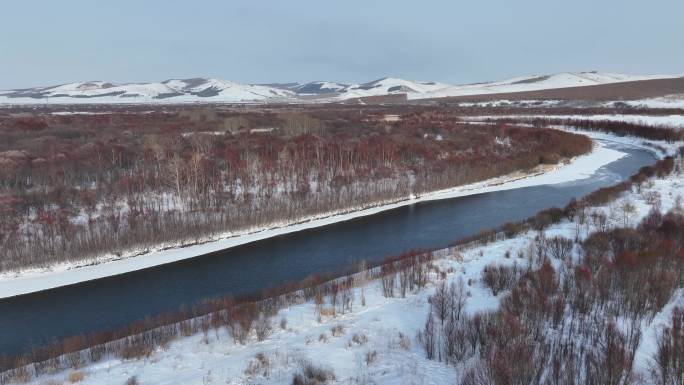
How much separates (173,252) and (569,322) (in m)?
11.7

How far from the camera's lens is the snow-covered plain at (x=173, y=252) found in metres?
12.4

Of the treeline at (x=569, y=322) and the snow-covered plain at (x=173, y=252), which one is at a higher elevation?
the treeline at (x=569, y=322)

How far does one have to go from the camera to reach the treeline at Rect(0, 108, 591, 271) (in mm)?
14930

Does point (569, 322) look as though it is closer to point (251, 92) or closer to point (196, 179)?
point (196, 179)

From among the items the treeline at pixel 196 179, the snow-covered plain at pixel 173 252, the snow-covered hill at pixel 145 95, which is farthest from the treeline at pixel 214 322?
the snow-covered hill at pixel 145 95

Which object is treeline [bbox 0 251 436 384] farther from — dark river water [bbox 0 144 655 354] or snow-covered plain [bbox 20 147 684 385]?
dark river water [bbox 0 144 655 354]

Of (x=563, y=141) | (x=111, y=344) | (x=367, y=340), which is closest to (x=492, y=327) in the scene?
(x=367, y=340)

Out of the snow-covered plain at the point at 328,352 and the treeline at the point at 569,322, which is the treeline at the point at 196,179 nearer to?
the snow-covered plain at the point at 328,352

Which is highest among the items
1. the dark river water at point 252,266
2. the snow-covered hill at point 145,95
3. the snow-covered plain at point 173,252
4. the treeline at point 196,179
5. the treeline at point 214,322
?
the snow-covered hill at point 145,95

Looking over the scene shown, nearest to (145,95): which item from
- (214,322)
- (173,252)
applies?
(173,252)

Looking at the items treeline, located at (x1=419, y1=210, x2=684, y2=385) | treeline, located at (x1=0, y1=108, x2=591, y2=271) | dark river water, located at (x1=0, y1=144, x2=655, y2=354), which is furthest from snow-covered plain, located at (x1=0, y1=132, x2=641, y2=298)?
treeline, located at (x1=419, y1=210, x2=684, y2=385)

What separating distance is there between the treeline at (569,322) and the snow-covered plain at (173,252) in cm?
900

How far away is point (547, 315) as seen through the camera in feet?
24.7

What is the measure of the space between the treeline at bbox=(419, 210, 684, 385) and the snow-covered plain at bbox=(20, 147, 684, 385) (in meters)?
0.26
